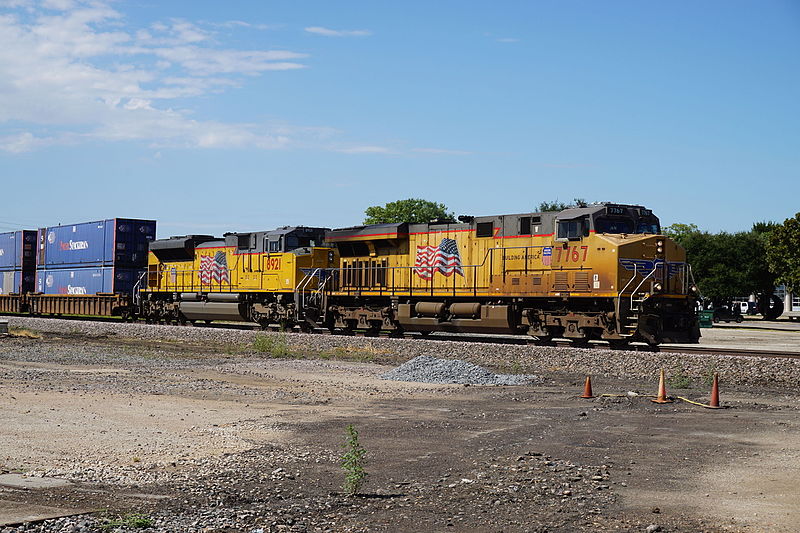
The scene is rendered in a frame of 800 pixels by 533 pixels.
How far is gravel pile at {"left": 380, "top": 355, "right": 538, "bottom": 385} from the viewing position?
687 inches

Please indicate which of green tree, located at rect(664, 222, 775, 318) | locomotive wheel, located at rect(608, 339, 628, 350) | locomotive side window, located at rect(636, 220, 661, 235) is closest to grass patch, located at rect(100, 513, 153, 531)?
locomotive wheel, located at rect(608, 339, 628, 350)

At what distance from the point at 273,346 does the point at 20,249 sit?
28.8 meters

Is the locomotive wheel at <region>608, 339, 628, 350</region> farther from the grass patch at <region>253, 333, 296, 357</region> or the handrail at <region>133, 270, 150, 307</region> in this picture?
the handrail at <region>133, 270, 150, 307</region>

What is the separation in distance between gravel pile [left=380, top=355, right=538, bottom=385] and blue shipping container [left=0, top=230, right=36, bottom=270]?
114ft

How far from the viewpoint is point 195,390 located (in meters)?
15.6

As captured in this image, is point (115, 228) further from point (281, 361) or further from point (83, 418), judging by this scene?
point (83, 418)

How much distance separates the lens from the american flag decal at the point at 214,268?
110 feet

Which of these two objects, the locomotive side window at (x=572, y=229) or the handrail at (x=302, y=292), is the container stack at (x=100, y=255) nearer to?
the handrail at (x=302, y=292)

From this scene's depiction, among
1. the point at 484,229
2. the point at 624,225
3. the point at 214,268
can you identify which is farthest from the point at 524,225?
the point at 214,268

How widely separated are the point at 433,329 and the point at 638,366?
8572 millimetres

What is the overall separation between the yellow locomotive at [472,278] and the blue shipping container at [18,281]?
55.4ft

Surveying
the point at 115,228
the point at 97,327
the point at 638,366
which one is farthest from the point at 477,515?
the point at 115,228

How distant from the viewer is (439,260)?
25969 mm

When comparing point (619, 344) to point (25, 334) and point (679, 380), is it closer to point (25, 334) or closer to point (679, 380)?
point (679, 380)
